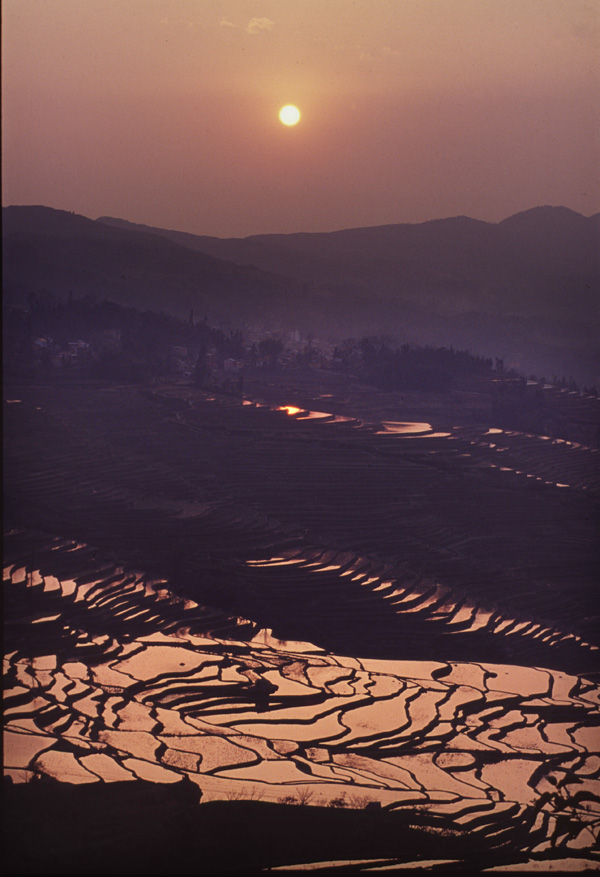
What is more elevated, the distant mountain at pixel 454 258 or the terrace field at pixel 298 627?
the distant mountain at pixel 454 258

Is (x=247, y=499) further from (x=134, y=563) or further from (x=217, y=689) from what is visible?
(x=217, y=689)

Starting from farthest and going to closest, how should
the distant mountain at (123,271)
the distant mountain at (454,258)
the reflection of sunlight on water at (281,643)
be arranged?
the distant mountain at (454,258) → the distant mountain at (123,271) → the reflection of sunlight on water at (281,643)

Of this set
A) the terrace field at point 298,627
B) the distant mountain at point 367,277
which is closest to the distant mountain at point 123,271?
the distant mountain at point 367,277

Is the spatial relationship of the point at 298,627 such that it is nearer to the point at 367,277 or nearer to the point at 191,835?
the point at 191,835

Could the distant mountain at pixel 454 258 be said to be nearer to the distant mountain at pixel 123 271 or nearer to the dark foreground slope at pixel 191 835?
the distant mountain at pixel 123 271

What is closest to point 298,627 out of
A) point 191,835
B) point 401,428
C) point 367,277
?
point 191,835

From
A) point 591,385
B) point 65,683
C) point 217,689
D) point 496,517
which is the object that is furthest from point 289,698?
point 591,385

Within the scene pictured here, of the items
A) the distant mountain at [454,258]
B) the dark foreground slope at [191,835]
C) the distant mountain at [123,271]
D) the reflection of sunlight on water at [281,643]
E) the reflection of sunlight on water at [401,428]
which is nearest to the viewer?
the dark foreground slope at [191,835]
